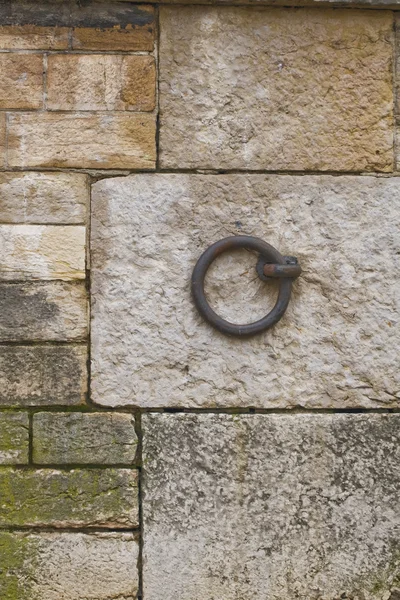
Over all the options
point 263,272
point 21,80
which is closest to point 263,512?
point 263,272

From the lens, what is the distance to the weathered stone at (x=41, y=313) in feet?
6.75

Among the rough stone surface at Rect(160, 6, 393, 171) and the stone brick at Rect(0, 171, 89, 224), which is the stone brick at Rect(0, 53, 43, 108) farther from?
A: the rough stone surface at Rect(160, 6, 393, 171)

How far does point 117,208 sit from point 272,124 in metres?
0.57

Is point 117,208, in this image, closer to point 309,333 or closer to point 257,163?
point 257,163

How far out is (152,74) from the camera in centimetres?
209

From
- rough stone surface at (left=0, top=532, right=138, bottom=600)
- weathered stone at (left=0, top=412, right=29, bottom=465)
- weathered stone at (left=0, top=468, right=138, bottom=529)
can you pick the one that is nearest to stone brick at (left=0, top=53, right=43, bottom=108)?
weathered stone at (left=0, top=412, right=29, bottom=465)

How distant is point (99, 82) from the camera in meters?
2.08

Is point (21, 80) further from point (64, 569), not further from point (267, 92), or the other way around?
point (64, 569)

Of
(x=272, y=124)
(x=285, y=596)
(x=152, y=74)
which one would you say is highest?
(x=152, y=74)

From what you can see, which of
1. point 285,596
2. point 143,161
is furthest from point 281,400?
point 143,161

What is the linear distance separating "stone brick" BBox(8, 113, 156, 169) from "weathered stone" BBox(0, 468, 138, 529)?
1.00 meters

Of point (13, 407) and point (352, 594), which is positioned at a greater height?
point (13, 407)

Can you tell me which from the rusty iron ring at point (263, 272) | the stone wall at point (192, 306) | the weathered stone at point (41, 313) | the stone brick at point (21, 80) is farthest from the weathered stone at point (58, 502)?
the stone brick at point (21, 80)

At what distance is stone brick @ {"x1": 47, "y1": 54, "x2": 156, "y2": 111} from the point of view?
207 centimetres
